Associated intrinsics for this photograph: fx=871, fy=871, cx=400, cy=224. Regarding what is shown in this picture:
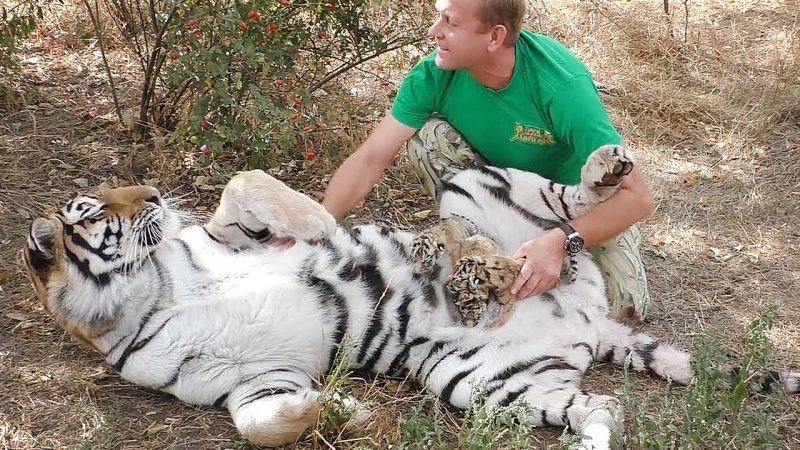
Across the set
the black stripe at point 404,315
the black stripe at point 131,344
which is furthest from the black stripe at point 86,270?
the black stripe at point 404,315

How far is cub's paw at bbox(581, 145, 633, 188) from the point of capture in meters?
2.78

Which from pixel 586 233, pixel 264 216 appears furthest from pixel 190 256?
pixel 586 233

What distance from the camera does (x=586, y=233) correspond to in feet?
9.64

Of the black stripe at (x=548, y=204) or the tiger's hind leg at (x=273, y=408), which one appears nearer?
the tiger's hind leg at (x=273, y=408)

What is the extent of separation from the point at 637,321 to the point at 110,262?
6.18 ft

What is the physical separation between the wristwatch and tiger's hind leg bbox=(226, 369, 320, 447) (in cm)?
96

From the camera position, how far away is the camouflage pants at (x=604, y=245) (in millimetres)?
3215

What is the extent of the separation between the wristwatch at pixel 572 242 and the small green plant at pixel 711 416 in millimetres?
542

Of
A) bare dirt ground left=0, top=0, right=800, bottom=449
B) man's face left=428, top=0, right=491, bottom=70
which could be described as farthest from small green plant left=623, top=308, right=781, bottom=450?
man's face left=428, top=0, right=491, bottom=70

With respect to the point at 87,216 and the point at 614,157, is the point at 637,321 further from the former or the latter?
the point at 87,216

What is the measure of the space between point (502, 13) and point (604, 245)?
0.97m

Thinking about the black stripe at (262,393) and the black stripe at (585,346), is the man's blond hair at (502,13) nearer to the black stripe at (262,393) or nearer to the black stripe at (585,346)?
the black stripe at (585,346)

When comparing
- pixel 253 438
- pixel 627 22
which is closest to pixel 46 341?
pixel 253 438

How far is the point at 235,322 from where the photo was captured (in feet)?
8.70
